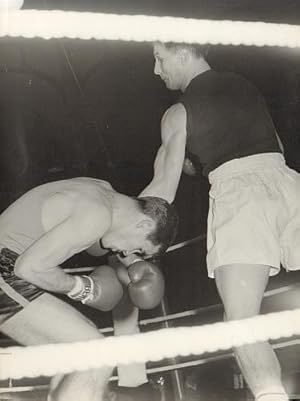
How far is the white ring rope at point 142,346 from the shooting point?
92 cm

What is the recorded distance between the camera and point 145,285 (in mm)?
1172

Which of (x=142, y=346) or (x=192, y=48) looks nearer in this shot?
(x=142, y=346)

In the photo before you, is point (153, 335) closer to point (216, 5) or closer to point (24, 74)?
point (24, 74)

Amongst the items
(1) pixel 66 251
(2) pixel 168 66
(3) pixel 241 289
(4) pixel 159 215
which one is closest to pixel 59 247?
(1) pixel 66 251

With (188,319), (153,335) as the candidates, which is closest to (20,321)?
(153,335)

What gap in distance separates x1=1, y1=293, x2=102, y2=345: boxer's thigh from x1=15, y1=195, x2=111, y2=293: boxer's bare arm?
4 centimetres

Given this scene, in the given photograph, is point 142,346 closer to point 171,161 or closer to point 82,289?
point 82,289

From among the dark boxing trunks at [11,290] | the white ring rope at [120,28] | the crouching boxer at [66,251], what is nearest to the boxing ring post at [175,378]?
the crouching boxer at [66,251]

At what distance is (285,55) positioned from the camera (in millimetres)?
1409

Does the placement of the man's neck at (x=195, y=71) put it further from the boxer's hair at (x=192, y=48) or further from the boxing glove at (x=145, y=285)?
the boxing glove at (x=145, y=285)

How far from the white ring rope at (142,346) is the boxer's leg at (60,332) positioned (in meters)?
0.03

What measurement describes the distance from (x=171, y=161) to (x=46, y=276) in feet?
1.23

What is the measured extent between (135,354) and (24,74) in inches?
28.6

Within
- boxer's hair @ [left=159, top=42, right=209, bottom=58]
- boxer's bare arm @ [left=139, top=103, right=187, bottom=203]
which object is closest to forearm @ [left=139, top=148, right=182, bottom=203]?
boxer's bare arm @ [left=139, top=103, right=187, bottom=203]
